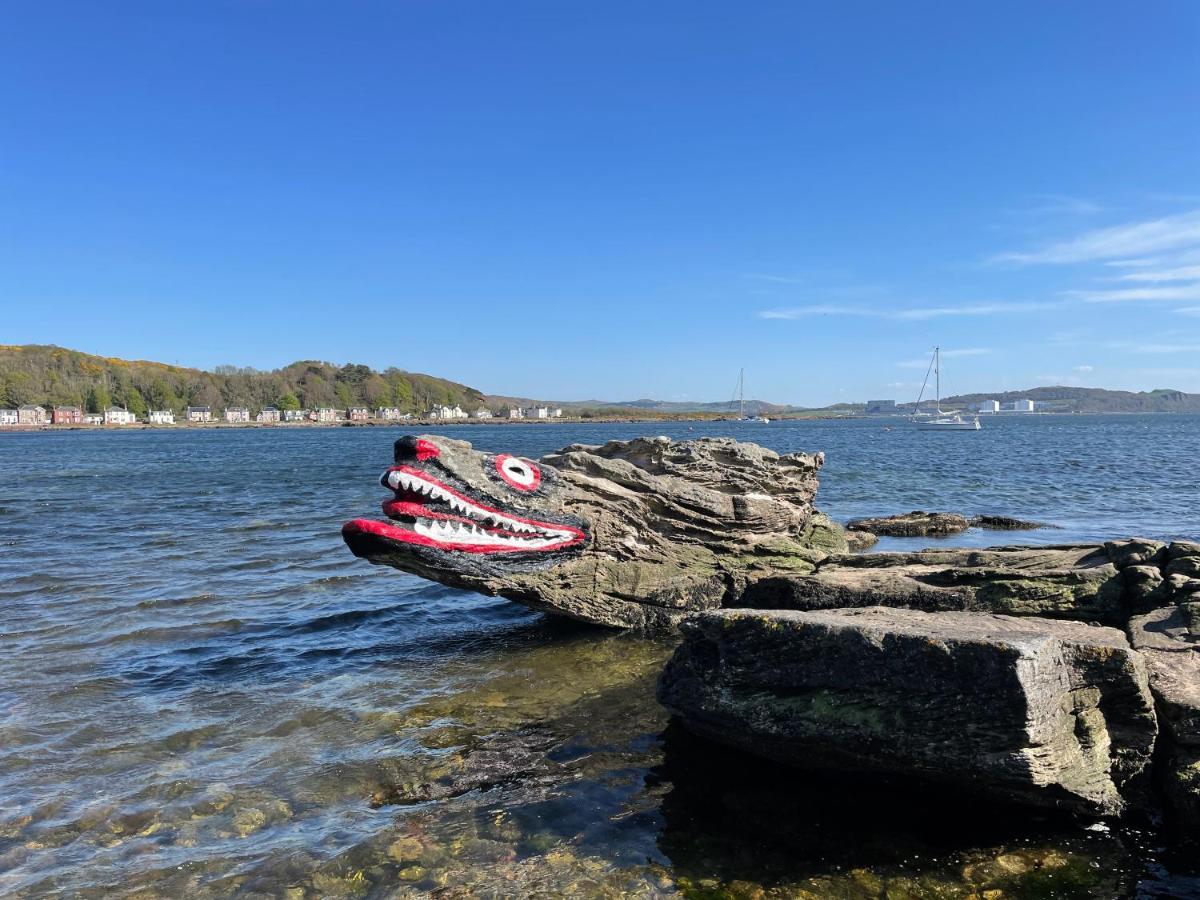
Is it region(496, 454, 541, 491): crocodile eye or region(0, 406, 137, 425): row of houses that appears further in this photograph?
region(0, 406, 137, 425): row of houses

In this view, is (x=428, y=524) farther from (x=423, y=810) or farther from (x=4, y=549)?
(x=4, y=549)

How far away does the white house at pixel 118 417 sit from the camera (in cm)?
18950

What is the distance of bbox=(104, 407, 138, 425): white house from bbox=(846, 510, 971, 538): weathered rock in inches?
8329

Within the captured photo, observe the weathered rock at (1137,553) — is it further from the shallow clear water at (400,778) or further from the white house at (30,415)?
the white house at (30,415)

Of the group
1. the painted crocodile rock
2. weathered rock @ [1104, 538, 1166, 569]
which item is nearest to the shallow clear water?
the painted crocodile rock

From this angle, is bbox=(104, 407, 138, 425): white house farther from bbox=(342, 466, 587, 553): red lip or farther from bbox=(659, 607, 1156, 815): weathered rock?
bbox=(659, 607, 1156, 815): weathered rock

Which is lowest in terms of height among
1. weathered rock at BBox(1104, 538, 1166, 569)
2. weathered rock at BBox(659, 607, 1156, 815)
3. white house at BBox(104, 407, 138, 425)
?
weathered rock at BBox(659, 607, 1156, 815)

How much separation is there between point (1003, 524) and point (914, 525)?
2831mm

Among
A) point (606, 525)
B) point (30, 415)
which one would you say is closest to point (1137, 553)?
point (606, 525)

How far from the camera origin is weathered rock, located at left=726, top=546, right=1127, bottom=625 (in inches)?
268

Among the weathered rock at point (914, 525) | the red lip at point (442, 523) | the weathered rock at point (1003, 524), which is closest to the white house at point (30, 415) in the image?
the weathered rock at point (914, 525)

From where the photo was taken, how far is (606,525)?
374 inches

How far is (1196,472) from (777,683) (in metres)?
40.6

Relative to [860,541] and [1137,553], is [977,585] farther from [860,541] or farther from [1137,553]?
[860,541]
